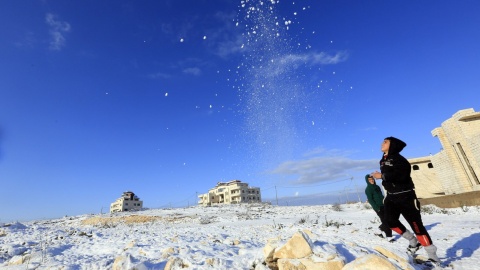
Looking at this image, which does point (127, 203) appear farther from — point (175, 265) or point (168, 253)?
point (175, 265)

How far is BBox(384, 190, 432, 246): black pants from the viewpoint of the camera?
4072 millimetres

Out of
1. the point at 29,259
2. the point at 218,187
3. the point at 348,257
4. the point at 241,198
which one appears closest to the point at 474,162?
the point at 348,257

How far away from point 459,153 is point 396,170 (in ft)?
70.0

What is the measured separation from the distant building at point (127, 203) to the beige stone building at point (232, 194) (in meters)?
25.1

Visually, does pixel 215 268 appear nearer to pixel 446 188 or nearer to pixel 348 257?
pixel 348 257

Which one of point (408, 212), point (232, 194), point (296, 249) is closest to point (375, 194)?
point (408, 212)

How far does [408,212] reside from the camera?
4285 mm

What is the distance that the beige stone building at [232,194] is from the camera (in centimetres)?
9138

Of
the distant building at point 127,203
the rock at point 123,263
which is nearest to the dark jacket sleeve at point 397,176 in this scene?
the rock at point 123,263

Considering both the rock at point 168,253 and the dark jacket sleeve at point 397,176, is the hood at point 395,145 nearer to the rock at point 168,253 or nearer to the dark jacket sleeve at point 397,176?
the dark jacket sleeve at point 397,176

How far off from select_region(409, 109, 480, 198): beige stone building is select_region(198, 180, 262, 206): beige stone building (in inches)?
2806

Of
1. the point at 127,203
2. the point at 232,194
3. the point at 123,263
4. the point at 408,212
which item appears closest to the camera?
the point at 123,263

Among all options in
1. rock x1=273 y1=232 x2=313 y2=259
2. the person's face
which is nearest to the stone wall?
the person's face

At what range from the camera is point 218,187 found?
101 m
